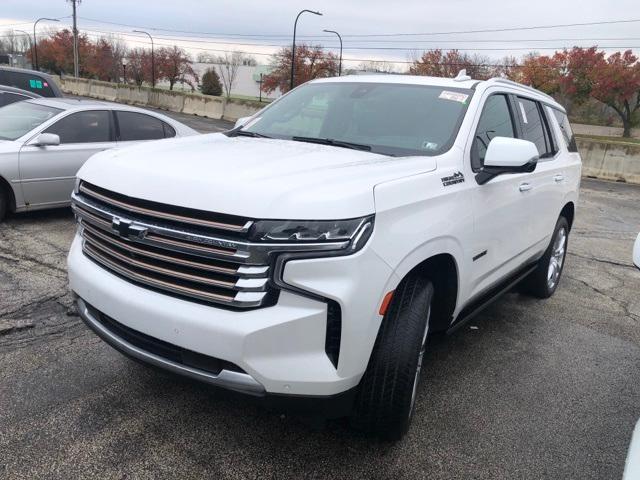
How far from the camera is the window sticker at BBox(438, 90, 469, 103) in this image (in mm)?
3682

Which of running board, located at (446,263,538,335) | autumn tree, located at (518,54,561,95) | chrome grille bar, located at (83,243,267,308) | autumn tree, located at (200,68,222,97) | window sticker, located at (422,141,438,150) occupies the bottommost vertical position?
autumn tree, located at (200,68,222,97)

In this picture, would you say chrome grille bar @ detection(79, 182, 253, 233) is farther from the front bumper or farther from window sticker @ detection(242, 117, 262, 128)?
window sticker @ detection(242, 117, 262, 128)

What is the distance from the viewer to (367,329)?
7.83 ft

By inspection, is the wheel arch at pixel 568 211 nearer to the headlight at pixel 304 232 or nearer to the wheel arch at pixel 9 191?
the headlight at pixel 304 232

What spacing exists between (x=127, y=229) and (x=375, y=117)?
1.92 meters

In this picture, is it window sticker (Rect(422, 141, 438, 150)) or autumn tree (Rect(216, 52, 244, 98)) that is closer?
window sticker (Rect(422, 141, 438, 150))

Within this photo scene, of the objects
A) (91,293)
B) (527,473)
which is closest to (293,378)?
(91,293)

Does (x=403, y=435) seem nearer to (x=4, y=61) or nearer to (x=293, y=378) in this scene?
(x=293, y=378)

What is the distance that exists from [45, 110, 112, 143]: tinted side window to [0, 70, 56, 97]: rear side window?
6.15 meters

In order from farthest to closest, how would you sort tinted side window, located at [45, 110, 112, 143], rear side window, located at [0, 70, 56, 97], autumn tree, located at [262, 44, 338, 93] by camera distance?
autumn tree, located at [262, 44, 338, 93] → rear side window, located at [0, 70, 56, 97] → tinted side window, located at [45, 110, 112, 143]

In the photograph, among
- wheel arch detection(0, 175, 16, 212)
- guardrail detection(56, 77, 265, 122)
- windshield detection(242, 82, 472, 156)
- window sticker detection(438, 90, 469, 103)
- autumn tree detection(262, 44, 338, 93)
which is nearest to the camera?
windshield detection(242, 82, 472, 156)

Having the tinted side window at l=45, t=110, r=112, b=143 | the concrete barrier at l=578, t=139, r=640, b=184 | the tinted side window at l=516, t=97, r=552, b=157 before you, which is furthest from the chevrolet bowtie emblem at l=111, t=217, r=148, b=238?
the concrete barrier at l=578, t=139, r=640, b=184

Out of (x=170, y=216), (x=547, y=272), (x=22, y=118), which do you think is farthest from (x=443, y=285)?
(x=22, y=118)

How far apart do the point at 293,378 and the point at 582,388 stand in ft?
7.96
